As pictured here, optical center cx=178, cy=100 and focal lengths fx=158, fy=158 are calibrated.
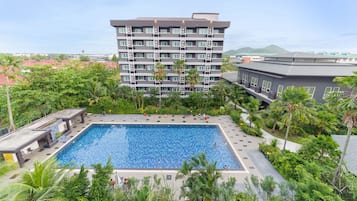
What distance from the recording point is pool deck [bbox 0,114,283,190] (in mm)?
13594

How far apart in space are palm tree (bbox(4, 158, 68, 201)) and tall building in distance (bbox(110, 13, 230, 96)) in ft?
85.5

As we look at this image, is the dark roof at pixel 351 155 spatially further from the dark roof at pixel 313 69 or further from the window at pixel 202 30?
the window at pixel 202 30

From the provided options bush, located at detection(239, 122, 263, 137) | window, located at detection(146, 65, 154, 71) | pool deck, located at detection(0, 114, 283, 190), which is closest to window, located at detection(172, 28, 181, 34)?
window, located at detection(146, 65, 154, 71)

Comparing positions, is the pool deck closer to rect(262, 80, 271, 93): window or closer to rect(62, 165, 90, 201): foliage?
rect(62, 165, 90, 201): foliage

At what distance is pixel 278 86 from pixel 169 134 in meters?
17.8

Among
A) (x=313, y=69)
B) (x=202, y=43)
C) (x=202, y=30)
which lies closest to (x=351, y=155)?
(x=313, y=69)

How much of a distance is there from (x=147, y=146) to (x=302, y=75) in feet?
75.6

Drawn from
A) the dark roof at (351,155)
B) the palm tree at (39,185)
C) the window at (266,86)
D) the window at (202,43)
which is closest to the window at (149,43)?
the window at (202,43)

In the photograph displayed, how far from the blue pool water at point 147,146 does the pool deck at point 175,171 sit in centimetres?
92

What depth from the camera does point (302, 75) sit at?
22.0m

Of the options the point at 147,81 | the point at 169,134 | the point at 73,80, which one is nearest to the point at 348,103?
the point at 169,134

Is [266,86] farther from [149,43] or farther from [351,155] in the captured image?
[149,43]

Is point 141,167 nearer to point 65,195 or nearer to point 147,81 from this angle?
point 65,195

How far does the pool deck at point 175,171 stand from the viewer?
13.6 metres
